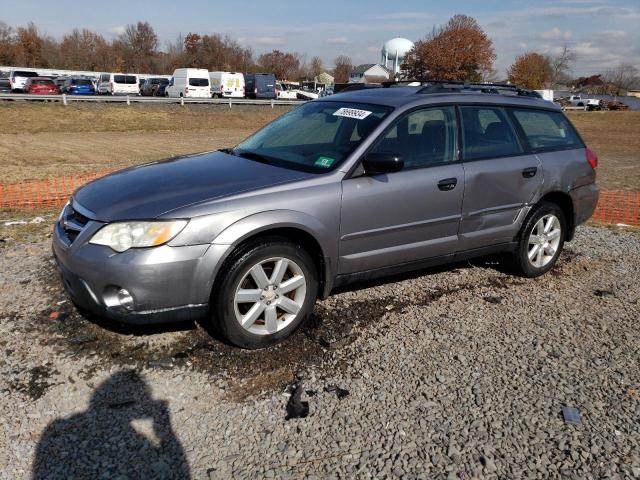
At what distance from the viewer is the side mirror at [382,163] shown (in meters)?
3.88

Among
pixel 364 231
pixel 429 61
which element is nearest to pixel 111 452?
pixel 364 231

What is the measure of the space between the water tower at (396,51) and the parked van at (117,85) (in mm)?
68857

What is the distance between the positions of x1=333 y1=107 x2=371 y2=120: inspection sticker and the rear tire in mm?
1855

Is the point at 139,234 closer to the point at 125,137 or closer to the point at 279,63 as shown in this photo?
the point at 125,137

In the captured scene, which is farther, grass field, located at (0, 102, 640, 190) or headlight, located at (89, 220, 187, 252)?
grass field, located at (0, 102, 640, 190)

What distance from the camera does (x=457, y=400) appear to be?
323cm

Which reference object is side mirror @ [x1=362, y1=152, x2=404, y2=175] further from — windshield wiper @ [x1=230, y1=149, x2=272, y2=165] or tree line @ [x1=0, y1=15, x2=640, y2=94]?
tree line @ [x1=0, y1=15, x2=640, y2=94]

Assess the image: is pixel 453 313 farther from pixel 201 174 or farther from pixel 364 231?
pixel 201 174

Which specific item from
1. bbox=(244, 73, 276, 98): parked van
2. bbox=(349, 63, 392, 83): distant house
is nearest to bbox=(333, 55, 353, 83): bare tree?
bbox=(349, 63, 392, 83): distant house

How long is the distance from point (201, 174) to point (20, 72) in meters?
40.5

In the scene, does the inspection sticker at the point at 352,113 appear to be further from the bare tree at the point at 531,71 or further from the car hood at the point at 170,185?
the bare tree at the point at 531,71

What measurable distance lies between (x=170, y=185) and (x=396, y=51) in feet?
345

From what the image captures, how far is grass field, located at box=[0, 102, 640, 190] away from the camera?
14.4m

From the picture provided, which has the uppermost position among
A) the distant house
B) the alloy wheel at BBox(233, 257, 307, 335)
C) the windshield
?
the distant house
